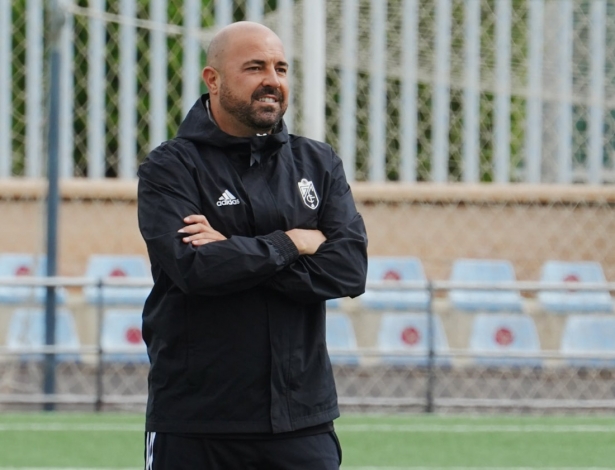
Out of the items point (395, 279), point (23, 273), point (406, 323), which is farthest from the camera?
point (23, 273)

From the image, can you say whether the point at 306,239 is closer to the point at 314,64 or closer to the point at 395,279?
the point at 314,64

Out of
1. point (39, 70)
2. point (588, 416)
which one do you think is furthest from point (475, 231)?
point (39, 70)

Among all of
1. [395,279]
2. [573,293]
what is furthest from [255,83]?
[395,279]

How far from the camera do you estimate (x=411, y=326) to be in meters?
8.58

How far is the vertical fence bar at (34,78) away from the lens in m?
9.87

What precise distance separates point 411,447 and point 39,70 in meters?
4.63

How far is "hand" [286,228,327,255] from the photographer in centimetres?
300

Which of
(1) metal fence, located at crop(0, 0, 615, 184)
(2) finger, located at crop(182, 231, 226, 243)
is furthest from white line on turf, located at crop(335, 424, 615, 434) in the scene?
(2) finger, located at crop(182, 231, 226, 243)

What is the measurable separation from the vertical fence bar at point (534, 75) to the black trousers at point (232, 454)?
23.5ft

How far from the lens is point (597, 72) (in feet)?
32.0

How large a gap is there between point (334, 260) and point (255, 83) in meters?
0.47

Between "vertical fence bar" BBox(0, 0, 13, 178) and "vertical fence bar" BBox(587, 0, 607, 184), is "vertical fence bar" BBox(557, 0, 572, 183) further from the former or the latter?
"vertical fence bar" BBox(0, 0, 13, 178)

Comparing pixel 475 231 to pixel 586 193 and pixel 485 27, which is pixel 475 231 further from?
pixel 485 27

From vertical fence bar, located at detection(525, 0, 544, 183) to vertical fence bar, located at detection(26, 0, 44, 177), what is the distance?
3643 mm
